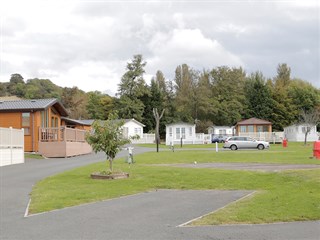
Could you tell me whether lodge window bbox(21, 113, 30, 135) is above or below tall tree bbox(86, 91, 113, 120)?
below

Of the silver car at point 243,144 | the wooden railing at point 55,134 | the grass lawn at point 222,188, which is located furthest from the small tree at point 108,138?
the silver car at point 243,144

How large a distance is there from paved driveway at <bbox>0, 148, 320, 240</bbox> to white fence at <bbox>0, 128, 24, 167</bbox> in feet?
35.7

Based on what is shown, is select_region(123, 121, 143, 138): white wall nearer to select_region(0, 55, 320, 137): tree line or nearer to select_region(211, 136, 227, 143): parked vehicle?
select_region(0, 55, 320, 137): tree line

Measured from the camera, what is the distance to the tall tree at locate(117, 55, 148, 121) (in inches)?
3056

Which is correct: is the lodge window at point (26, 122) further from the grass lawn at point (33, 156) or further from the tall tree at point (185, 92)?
the tall tree at point (185, 92)

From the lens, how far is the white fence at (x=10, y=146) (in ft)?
76.6

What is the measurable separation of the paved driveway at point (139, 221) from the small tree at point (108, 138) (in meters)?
4.46

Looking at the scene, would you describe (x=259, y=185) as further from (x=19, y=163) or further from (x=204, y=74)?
(x=204, y=74)

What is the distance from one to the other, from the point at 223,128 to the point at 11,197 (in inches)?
2547

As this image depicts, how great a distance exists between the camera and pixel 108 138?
1714 cm

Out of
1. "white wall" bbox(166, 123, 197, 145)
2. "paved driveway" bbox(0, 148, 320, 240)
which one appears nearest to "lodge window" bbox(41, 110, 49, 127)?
"paved driveway" bbox(0, 148, 320, 240)

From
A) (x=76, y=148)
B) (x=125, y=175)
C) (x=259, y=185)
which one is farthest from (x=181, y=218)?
(x=76, y=148)

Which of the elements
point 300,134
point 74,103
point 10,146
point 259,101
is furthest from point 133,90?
point 10,146

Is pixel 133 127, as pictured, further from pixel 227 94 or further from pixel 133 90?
pixel 227 94
